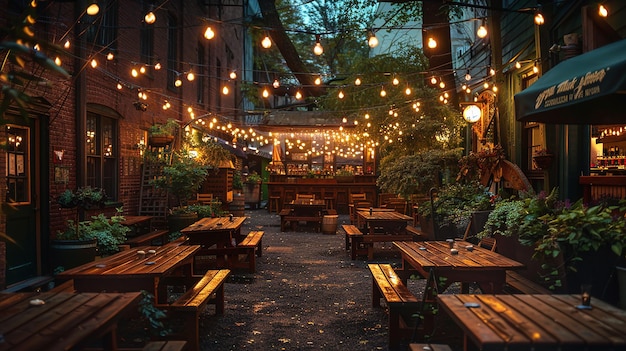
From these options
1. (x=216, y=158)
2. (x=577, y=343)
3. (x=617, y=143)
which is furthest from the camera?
(x=216, y=158)

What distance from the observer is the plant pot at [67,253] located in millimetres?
8469

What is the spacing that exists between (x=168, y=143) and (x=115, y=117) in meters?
2.78

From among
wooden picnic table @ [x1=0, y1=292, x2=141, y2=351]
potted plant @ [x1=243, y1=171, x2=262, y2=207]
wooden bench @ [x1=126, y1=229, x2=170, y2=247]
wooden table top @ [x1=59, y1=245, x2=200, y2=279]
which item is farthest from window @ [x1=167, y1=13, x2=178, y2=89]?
wooden picnic table @ [x1=0, y1=292, x2=141, y2=351]

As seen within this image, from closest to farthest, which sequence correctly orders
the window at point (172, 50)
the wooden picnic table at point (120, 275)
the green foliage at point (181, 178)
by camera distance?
the wooden picnic table at point (120, 275) → the green foliage at point (181, 178) → the window at point (172, 50)

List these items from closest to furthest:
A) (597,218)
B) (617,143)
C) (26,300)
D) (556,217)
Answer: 1. (26,300)
2. (597,218)
3. (556,217)
4. (617,143)

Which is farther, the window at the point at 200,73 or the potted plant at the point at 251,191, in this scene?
the potted plant at the point at 251,191

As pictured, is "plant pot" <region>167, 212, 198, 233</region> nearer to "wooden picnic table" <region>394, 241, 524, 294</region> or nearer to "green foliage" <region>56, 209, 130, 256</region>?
"green foliage" <region>56, 209, 130, 256</region>

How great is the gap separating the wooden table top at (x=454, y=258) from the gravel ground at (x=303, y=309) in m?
0.62

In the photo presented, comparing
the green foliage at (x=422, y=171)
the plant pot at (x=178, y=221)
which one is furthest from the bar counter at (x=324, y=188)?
Answer: the plant pot at (x=178, y=221)

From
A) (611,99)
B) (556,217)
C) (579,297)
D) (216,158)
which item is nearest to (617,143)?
(611,99)

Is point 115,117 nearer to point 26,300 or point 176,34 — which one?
point 176,34

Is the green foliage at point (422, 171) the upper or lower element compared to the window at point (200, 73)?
lower

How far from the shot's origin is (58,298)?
3.84 metres

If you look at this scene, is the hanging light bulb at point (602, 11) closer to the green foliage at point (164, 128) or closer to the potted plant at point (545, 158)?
the potted plant at point (545, 158)
